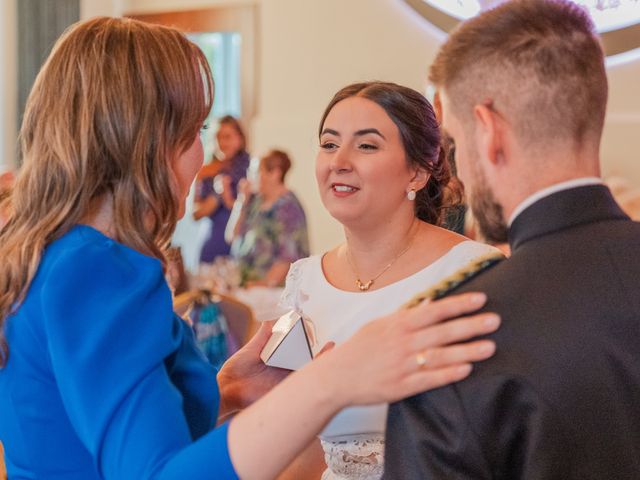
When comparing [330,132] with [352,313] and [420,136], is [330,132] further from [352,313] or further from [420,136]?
[352,313]

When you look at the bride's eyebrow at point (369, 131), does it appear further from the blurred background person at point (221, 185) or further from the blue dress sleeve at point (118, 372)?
the blurred background person at point (221, 185)

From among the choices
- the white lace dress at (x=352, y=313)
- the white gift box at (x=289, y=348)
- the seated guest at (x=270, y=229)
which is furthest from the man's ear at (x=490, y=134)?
the seated guest at (x=270, y=229)

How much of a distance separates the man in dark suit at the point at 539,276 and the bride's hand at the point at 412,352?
2 centimetres

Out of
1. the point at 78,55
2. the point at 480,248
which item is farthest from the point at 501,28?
the point at 480,248

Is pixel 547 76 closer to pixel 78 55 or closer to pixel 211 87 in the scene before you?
pixel 211 87

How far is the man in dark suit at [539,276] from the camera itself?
3.97ft

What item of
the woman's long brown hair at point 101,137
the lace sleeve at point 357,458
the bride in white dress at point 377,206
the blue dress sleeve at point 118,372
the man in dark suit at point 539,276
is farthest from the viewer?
the bride in white dress at point 377,206

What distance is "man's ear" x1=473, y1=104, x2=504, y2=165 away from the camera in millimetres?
1272

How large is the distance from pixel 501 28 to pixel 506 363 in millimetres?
440

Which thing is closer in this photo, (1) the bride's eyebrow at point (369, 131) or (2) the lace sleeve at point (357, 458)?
(2) the lace sleeve at point (357, 458)

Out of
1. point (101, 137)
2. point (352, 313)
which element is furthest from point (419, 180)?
point (101, 137)

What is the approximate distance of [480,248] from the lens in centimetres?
243

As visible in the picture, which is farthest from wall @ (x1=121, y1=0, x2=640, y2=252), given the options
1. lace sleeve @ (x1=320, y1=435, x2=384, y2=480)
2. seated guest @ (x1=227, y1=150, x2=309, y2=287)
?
lace sleeve @ (x1=320, y1=435, x2=384, y2=480)

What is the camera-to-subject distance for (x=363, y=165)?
98.4 inches
